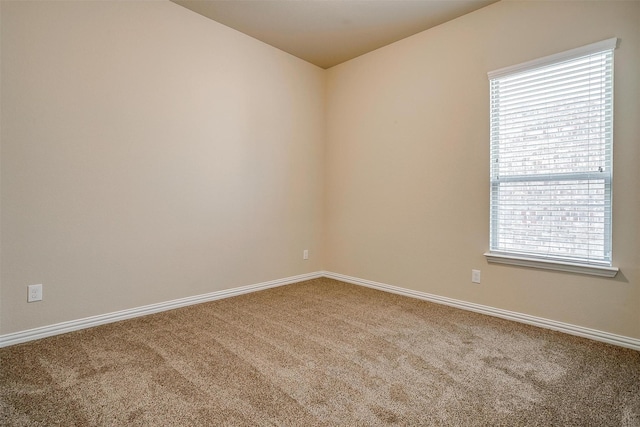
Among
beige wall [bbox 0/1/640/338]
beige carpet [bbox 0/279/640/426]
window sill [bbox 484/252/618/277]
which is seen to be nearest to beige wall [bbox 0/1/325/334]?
beige wall [bbox 0/1/640/338]

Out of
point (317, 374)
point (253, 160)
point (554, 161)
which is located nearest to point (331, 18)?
point (253, 160)

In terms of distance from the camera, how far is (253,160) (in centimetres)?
348

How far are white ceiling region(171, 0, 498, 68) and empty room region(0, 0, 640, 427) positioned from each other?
26 mm

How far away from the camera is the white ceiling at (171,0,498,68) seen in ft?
9.14

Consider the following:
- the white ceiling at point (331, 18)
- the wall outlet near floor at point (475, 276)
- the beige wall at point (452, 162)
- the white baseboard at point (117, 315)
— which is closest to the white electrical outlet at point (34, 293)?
the white baseboard at point (117, 315)

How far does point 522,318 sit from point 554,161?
1270 mm

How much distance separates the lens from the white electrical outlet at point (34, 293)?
2.21 m

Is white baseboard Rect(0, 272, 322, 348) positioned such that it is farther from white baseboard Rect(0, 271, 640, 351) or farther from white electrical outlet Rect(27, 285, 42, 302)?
white electrical outlet Rect(27, 285, 42, 302)

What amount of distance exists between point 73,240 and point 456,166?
3.21 metres

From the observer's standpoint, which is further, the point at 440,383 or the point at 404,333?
the point at 404,333

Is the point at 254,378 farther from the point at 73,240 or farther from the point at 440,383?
the point at 73,240

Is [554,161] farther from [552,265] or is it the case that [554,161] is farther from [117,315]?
[117,315]

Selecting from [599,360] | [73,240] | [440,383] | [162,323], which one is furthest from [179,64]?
[599,360]

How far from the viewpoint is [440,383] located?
5.64 feet
